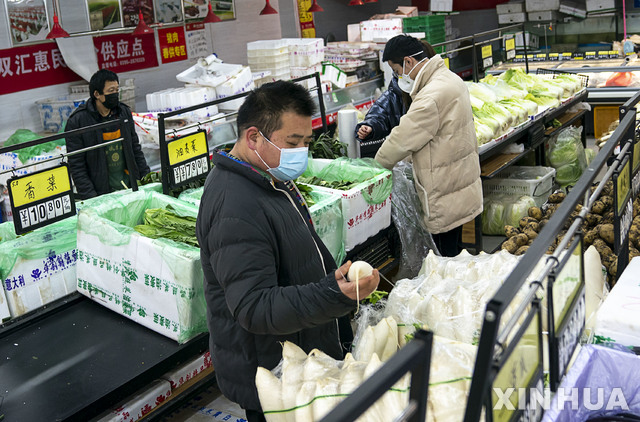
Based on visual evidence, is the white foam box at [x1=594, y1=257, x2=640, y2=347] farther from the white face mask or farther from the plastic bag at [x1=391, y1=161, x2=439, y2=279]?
the white face mask

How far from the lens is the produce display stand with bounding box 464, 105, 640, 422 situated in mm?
1137

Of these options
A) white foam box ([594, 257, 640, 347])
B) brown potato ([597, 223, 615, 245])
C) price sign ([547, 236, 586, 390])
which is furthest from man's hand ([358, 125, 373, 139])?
price sign ([547, 236, 586, 390])

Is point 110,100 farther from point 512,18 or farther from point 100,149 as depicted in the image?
point 512,18

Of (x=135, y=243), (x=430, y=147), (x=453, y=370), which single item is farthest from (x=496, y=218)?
(x=453, y=370)

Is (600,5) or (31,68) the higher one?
(600,5)

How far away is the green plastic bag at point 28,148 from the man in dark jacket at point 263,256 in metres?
4.09

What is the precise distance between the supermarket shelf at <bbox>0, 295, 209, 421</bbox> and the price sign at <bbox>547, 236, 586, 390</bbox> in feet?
5.40

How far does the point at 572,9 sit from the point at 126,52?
683 centimetres

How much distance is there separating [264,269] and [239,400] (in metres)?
0.56

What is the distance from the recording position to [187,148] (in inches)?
142

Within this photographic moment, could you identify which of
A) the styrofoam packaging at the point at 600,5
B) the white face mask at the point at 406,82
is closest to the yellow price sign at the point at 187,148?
the white face mask at the point at 406,82

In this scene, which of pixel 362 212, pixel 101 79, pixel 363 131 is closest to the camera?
pixel 362 212

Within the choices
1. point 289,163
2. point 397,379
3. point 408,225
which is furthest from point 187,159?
point 397,379

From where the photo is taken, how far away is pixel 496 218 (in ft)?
19.1
